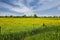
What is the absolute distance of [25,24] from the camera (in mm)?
6898

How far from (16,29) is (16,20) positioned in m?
0.50

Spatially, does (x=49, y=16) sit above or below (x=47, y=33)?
above

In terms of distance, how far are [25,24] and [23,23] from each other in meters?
0.11

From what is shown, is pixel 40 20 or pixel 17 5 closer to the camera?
pixel 17 5

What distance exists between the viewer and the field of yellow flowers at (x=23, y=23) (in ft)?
21.5

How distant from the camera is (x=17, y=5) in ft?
21.8

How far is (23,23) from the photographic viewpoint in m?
6.95

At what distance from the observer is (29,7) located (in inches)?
266

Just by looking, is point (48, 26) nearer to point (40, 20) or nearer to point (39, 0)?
point (40, 20)

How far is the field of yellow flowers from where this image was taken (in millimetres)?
6562

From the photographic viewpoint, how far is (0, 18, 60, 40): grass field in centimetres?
656

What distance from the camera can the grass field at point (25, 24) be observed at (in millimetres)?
6562

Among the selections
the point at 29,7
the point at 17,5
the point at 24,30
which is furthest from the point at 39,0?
the point at 24,30

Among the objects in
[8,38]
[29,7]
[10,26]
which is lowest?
[8,38]
